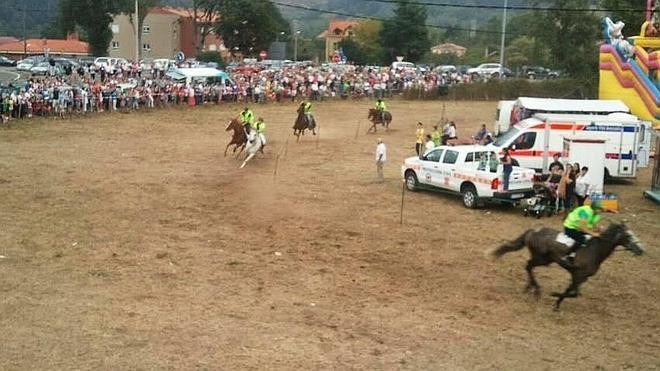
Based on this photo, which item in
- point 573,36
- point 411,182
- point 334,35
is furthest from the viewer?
point 334,35

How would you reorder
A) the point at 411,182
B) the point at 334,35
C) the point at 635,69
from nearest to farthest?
the point at 411,182 → the point at 635,69 → the point at 334,35

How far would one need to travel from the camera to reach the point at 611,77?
35.8m

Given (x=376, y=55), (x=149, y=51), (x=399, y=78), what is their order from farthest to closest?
1. (x=149, y=51)
2. (x=376, y=55)
3. (x=399, y=78)

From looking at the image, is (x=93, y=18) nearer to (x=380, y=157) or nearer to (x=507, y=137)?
(x=380, y=157)

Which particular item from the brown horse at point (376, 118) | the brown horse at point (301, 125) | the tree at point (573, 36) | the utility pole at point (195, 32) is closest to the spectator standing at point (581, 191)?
the brown horse at point (301, 125)

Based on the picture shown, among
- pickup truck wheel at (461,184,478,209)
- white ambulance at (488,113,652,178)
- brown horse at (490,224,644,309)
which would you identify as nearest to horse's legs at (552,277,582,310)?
brown horse at (490,224,644,309)

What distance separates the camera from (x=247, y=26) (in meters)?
85.5

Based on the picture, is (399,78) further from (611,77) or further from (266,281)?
(266,281)

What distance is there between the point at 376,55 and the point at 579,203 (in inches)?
2866

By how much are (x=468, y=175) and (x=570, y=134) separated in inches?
207

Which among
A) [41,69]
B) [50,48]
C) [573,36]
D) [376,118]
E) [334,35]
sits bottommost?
[376,118]

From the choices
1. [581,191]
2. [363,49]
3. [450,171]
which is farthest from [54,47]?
[581,191]

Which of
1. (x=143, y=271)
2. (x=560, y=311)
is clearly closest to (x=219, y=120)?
(x=143, y=271)

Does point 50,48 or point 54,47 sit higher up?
point 54,47
